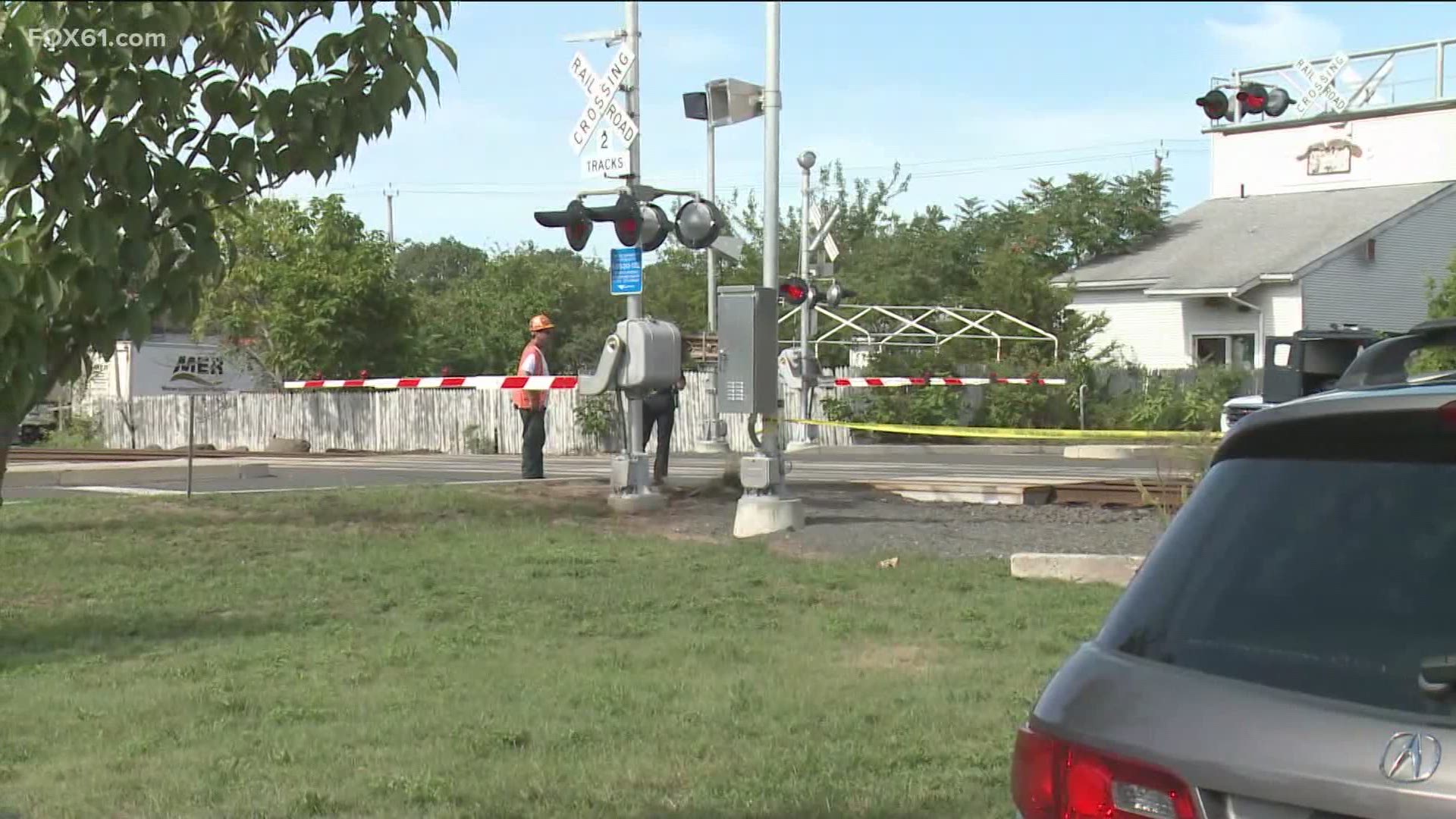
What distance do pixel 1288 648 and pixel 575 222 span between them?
37.5 ft

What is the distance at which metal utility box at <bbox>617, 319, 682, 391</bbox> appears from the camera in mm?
14508

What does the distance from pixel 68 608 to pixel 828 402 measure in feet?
72.7

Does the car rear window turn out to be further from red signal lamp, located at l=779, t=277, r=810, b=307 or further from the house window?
the house window

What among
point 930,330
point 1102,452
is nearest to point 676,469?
point 1102,452

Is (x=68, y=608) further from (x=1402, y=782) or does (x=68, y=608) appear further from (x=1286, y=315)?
(x=1286, y=315)

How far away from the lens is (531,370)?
1792cm

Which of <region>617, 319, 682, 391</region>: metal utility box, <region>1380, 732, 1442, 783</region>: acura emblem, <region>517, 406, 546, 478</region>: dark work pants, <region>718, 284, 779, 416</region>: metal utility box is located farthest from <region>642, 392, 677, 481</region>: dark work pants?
<region>1380, 732, 1442, 783</region>: acura emblem

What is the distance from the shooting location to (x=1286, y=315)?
3734 centimetres

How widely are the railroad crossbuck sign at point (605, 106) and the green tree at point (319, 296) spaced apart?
19.5 metres

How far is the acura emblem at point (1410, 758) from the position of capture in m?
2.54

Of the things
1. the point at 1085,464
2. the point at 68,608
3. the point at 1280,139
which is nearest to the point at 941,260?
the point at 1280,139

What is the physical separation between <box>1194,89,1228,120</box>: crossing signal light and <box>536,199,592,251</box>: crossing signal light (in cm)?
1081

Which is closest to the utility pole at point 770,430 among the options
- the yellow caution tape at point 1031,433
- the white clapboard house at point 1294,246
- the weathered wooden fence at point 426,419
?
the yellow caution tape at point 1031,433

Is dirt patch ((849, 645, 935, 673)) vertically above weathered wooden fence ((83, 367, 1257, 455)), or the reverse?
weathered wooden fence ((83, 367, 1257, 455))
